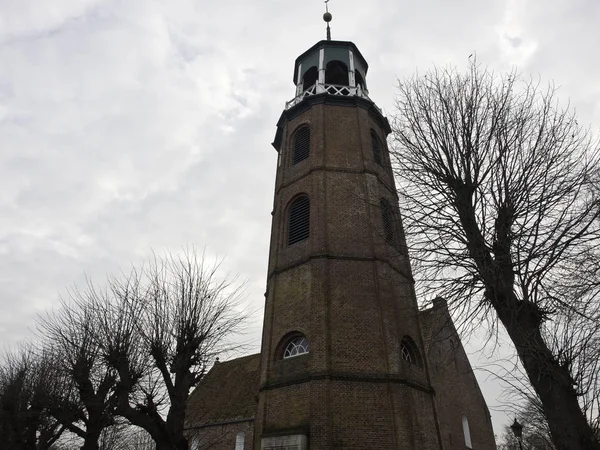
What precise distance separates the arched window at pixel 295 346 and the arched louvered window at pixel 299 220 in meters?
3.49

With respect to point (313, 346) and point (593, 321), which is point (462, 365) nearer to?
point (313, 346)

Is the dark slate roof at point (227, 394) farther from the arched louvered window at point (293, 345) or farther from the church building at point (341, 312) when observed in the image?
the arched louvered window at point (293, 345)

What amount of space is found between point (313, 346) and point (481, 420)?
1388cm

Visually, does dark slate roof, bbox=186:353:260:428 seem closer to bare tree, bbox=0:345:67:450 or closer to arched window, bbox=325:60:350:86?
bare tree, bbox=0:345:67:450

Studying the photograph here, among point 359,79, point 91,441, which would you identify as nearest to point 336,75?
point 359,79

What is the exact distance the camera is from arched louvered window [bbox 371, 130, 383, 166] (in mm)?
17531

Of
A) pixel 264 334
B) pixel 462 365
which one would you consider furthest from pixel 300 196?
pixel 462 365

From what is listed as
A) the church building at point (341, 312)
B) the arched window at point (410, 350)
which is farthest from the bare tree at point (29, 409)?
the arched window at point (410, 350)

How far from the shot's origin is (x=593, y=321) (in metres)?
7.86

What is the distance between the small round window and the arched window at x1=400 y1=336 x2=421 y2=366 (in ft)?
10.6

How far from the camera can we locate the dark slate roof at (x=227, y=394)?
2027cm

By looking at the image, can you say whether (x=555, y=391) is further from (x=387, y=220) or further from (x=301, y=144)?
(x=301, y=144)

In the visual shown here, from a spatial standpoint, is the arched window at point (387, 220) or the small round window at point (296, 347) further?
the arched window at point (387, 220)

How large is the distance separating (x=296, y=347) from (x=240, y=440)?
870 centimetres
